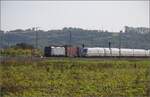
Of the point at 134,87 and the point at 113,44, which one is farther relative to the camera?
the point at 113,44

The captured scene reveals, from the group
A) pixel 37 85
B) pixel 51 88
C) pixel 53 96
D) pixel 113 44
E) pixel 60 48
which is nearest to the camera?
pixel 53 96

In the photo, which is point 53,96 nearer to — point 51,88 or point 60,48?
point 51,88

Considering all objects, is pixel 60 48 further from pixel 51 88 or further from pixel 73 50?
pixel 51 88

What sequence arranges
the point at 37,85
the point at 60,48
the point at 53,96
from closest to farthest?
the point at 53,96 < the point at 37,85 < the point at 60,48

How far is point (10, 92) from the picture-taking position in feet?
56.8

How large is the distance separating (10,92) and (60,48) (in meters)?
61.1

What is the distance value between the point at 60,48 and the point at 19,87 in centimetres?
5901

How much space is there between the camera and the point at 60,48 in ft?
257

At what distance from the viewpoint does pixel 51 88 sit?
19359 mm

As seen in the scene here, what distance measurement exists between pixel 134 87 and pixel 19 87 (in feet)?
18.9

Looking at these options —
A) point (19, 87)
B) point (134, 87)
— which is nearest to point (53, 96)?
point (19, 87)

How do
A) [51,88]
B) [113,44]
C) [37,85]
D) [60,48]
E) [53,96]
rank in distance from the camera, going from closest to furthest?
[53,96]
[51,88]
[37,85]
[60,48]
[113,44]

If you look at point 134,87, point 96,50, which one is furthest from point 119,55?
point 134,87

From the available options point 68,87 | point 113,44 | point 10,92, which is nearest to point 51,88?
point 68,87
